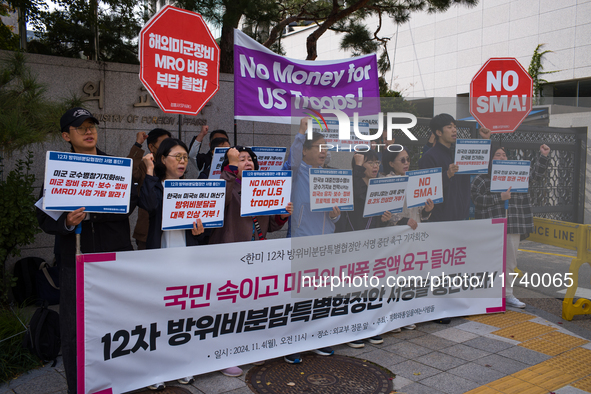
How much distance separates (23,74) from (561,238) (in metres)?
6.05

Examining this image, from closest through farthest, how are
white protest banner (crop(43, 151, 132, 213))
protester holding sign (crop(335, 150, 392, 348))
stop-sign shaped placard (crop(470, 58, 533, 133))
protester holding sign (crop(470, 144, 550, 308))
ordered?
1. white protest banner (crop(43, 151, 132, 213))
2. protester holding sign (crop(335, 150, 392, 348))
3. protester holding sign (crop(470, 144, 550, 308))
4. stop-sign shaped placard (crop(470, 58, 533, 133))

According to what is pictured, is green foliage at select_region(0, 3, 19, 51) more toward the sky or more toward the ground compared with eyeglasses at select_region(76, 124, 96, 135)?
more toward the sky

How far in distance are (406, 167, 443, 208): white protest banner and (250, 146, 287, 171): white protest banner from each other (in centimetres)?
155

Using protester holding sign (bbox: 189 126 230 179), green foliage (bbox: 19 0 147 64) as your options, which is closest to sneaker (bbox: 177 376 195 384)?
protester holding sign (bbox: 189 126 230 179)

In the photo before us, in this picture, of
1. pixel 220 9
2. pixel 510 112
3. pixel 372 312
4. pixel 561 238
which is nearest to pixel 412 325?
pixel 372 312

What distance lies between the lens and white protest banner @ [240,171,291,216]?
12.9 ft

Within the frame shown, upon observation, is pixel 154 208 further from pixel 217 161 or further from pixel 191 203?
pixel 217 161

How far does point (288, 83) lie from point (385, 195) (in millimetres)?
1521

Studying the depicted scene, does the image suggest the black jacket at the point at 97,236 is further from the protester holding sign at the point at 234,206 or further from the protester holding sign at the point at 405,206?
the protester holding sign at the point at 405,206

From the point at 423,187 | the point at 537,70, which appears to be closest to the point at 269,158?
the point at 423,187

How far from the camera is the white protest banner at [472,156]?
548cm

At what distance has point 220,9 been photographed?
654 centimetres

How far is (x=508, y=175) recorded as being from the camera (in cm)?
577

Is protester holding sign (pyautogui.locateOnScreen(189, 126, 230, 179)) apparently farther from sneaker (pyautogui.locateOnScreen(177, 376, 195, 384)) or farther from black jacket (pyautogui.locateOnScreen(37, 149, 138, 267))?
sneaker (pyautogui.locateOnScreen(177, 376, 195, 384))
